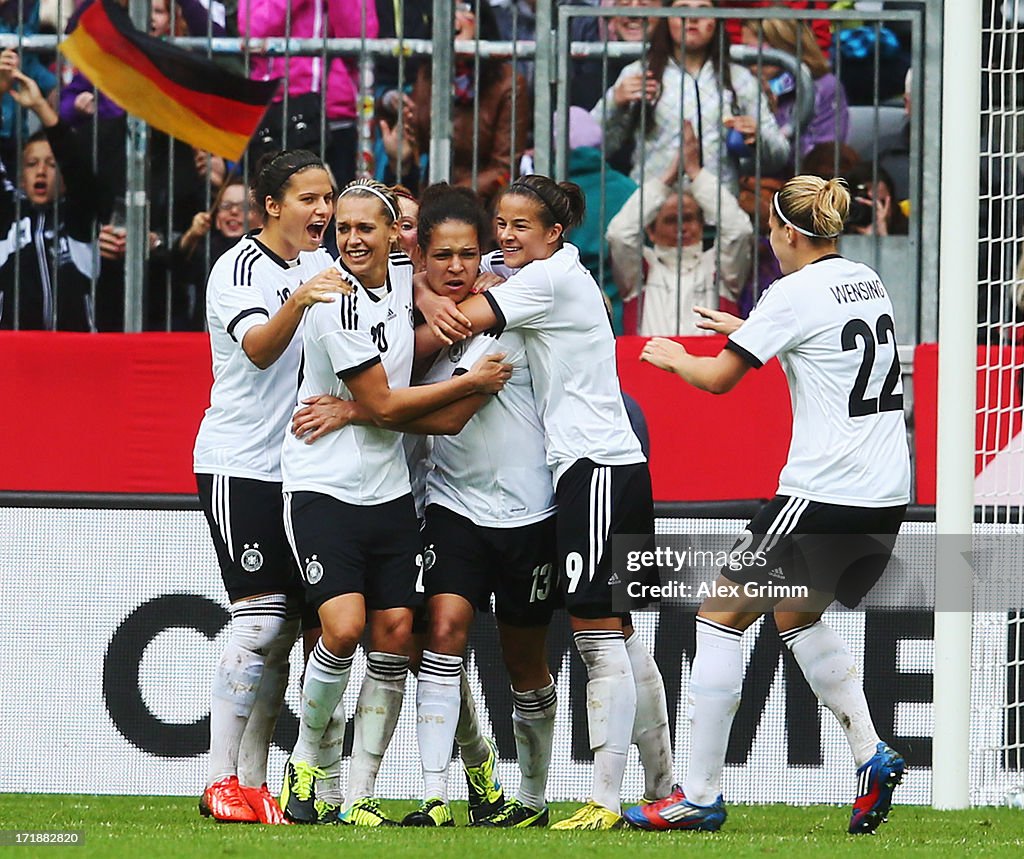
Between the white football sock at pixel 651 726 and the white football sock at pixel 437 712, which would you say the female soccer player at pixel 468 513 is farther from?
the white football sock at pixel 651 726

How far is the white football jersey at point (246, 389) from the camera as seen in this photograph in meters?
6.23

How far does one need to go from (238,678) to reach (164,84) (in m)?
3.13

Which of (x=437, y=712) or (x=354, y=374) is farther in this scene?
(x=437, y=712)

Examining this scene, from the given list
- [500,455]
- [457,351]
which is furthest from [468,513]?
[457,351]

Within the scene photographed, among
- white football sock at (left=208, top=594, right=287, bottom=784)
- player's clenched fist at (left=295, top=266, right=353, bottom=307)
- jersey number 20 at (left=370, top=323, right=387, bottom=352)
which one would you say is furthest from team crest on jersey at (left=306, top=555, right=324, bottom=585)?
player's clenched fist at (left=295, top=266, right=353, bottom=307)

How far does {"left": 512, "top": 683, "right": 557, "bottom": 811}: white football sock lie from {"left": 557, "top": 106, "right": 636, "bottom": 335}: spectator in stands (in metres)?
2.53

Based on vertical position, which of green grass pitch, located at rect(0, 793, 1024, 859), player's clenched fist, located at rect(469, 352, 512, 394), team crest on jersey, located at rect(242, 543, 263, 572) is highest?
player's clenched fist, located at rect(469, 352, 512, 394)

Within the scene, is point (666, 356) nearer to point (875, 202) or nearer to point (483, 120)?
point (875, 202)

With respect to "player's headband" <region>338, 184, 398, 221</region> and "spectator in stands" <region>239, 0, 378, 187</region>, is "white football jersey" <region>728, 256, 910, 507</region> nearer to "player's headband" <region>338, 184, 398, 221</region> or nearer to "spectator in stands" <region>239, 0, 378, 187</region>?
"player's headband" <region>338, 184, 398, 221</region>

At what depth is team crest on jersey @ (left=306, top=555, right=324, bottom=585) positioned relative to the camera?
19.3 ft

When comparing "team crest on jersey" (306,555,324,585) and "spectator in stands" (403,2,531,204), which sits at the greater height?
"spectator in stands" (403,2,531,204)

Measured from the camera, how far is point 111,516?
7492mm

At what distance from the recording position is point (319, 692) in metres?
5.97

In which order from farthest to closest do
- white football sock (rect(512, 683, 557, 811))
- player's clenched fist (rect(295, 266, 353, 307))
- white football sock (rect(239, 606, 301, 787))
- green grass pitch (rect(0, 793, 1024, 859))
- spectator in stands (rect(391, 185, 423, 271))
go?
spectator in stands (rect(391, 185, 423, 271))
white football sock (rect(239, 606, 301, 787))
white football sock (rect(512, 683, 557, 811))
player's clenched fist (rect(295, 266, 353, 307))
green grass pitch (rect(0, 793, 1024, 859))
